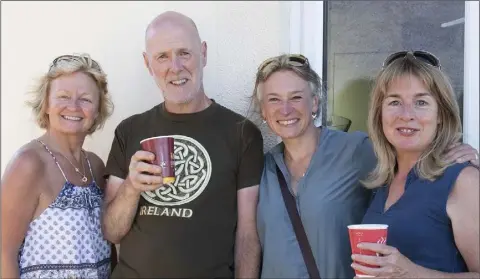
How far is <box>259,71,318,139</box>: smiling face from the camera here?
2562mm

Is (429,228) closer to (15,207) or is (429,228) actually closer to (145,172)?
(145,172)

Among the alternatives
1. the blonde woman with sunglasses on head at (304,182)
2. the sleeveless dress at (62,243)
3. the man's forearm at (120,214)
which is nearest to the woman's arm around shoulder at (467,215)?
the blonde woman with sunglasses on head at (304,182)

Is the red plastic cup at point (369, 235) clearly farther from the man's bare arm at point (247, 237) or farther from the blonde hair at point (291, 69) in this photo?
the blonde hair at point (291, 69)

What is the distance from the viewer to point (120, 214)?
2566 millimetres

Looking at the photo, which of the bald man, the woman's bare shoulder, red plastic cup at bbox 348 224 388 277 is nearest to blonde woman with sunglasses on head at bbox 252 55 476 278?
the bald man

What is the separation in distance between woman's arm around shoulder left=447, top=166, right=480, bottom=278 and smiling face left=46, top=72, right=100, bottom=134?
5.69 feet

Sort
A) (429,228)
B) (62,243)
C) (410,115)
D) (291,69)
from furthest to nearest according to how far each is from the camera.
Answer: (291,69) → (62,243) → (410,115) → (429,228)

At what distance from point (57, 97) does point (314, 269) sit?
1479mm

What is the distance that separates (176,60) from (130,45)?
86 cm

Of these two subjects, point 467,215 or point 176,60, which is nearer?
point 467,215

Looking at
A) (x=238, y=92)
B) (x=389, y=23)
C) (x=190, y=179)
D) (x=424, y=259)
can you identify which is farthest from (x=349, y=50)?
(x=424, y=259)

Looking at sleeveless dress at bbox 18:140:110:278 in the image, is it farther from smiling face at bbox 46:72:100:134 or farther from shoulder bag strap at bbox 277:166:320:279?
shoulder bag strap at bbox 277:166:320:279

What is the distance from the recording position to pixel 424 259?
208 cm

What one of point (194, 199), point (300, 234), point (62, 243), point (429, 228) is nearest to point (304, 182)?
point (300, 234)
